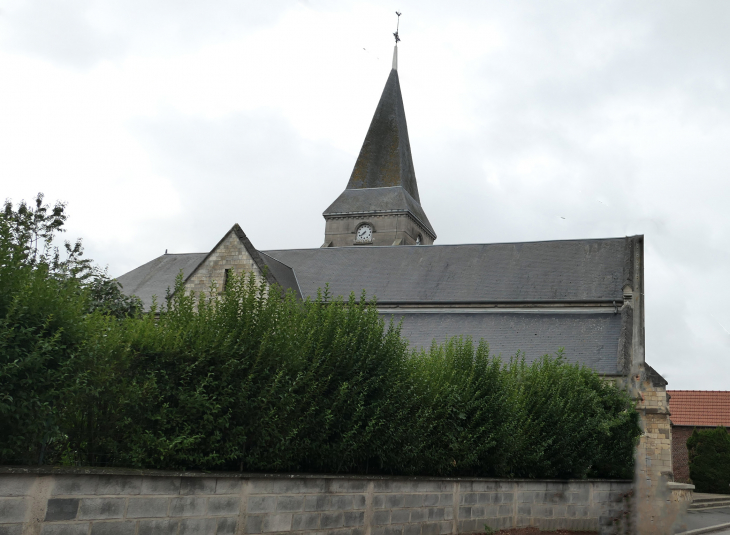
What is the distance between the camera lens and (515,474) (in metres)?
12.6

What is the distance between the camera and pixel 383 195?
45.2m

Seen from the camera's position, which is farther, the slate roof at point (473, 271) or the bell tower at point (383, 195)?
the bell tower at point (383, 195)

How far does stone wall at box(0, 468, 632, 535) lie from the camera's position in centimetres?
539

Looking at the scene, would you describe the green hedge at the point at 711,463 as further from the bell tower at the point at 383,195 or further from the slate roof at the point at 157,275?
the slate roof at the point at 157,275

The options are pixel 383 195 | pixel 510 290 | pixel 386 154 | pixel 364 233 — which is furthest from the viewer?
pixel 386 154

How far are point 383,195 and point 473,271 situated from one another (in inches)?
725

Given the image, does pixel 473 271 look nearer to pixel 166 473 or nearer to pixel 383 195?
pixel 383 195

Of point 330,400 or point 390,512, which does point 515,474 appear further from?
point 330,400

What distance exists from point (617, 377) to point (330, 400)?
45.8ft

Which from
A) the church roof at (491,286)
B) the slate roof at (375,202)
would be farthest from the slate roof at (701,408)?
the slate roof at (375,202)

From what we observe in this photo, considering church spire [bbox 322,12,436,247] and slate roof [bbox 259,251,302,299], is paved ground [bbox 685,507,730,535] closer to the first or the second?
slate roof [bbox 259,251,302,299]

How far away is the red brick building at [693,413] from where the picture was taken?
1371 inches

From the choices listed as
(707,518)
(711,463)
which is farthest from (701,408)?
(707,518)

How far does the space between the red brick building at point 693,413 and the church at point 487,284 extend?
1309 cm
